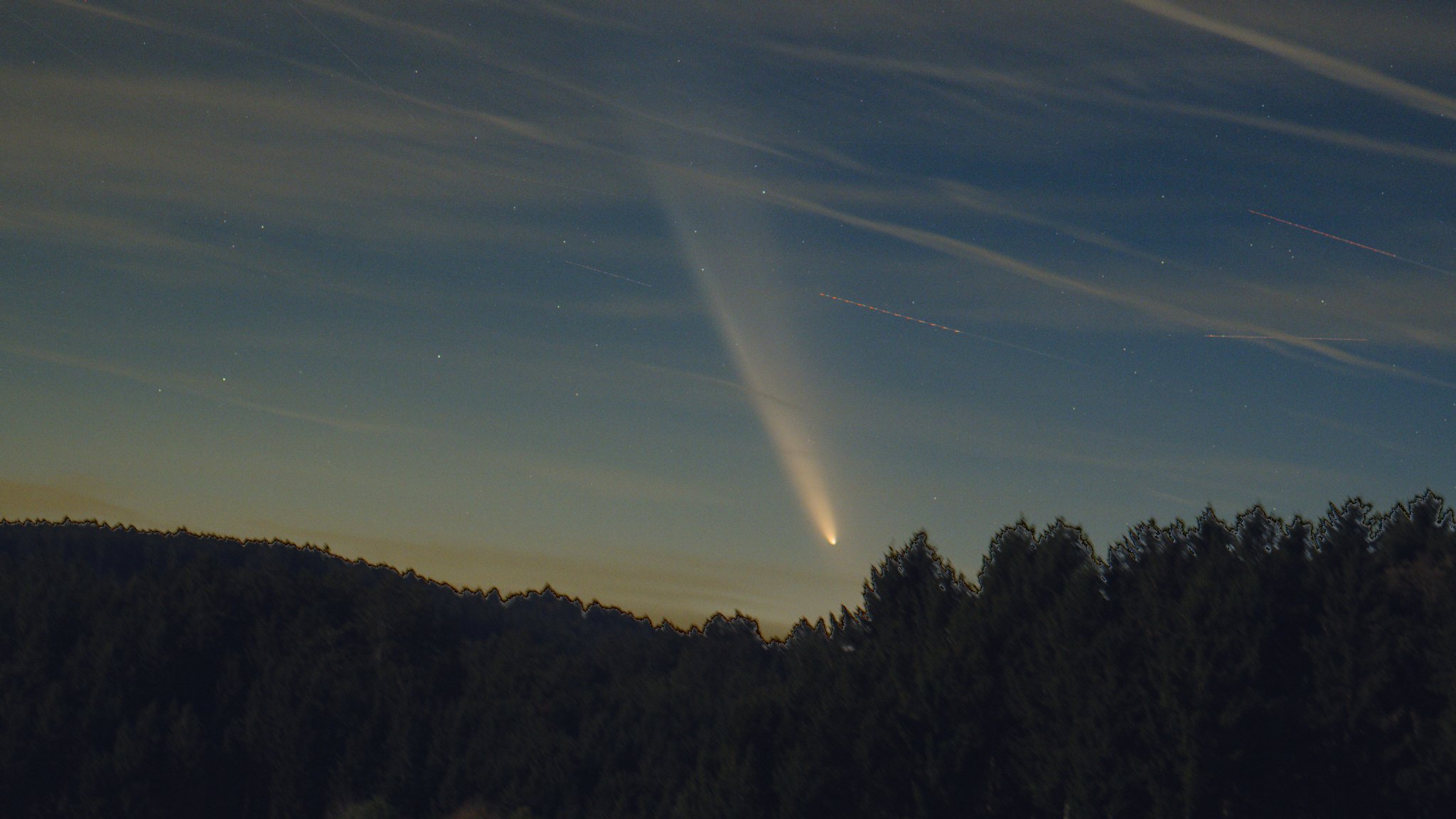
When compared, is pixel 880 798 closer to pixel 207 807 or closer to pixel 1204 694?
pixel 1204 694

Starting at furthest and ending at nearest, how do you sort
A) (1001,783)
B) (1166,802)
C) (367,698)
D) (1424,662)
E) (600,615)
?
(600,615), (367,698), (1001,783), (1424,662), (1166,802)

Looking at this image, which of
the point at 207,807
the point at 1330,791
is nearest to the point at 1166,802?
the point at 1330,791

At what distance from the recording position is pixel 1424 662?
40.5 m

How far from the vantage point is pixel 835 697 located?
4778 cm

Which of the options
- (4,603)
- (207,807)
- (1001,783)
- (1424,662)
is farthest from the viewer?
(4,603)

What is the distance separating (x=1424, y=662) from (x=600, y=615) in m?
148

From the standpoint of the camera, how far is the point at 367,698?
79.6 metres

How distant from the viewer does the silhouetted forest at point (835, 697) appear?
1539 inches

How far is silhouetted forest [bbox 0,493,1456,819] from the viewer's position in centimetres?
3909

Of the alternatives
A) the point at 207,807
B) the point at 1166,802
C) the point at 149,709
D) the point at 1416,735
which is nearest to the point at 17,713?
the point at 149,709

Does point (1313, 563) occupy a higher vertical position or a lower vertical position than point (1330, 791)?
higher

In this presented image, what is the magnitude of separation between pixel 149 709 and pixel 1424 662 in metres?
64.4

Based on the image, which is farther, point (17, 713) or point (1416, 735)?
point (17, 713)

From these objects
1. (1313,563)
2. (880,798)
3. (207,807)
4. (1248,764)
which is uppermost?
(1313,563)
